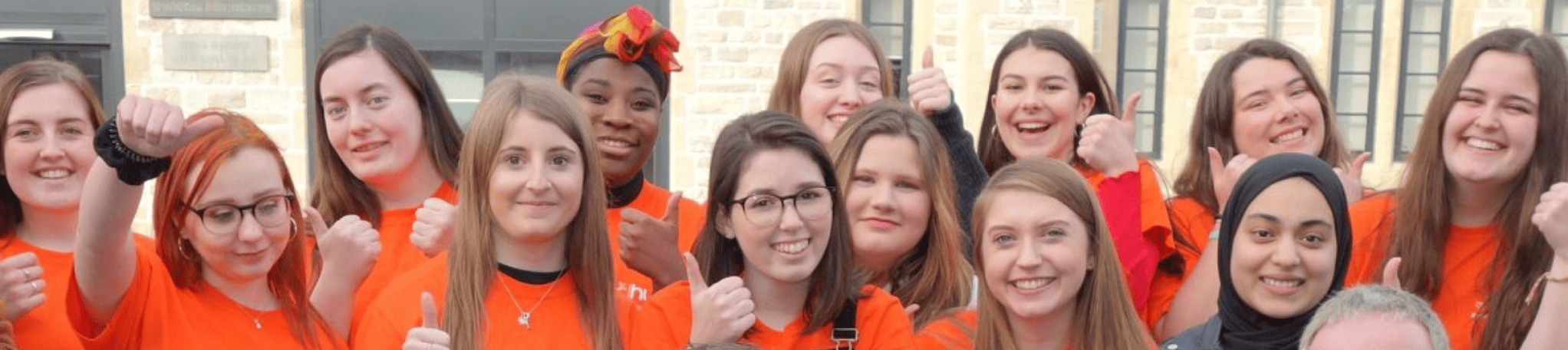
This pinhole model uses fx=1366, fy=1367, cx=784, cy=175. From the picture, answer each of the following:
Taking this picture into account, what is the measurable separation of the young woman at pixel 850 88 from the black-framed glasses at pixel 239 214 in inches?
64.8

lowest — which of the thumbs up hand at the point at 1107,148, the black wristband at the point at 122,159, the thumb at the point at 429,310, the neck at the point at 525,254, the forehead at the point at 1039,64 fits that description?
the thumb at the point at 429,310

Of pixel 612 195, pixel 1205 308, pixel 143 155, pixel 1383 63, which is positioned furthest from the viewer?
pixel 1383 63

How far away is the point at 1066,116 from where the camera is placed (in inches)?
163

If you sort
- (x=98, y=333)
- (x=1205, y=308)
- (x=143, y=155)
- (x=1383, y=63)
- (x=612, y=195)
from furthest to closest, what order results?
(x=1383, y=63) → (x=612, y=195) → (x=1205, y=308) → (x=98, y=333) → (x=143, y=155)

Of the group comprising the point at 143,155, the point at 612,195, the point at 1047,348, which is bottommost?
the point at 1047,348

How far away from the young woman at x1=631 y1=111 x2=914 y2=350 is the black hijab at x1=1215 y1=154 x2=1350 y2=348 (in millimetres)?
809

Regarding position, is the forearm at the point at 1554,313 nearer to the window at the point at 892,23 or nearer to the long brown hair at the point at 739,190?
the long brown hair at the point at 739,190

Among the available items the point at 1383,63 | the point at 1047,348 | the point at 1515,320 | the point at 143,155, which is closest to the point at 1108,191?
the point at 1047,348

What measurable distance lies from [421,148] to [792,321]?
51.0 inches

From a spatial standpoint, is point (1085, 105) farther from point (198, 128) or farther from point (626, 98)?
point (198, 128)

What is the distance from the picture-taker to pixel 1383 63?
11.2m

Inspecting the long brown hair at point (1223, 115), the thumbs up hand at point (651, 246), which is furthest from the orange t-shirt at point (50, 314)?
the long brown hair at point (1223, 115)

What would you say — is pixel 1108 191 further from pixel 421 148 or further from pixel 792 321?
pixel 421 148

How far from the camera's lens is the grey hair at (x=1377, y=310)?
9.09 ft
